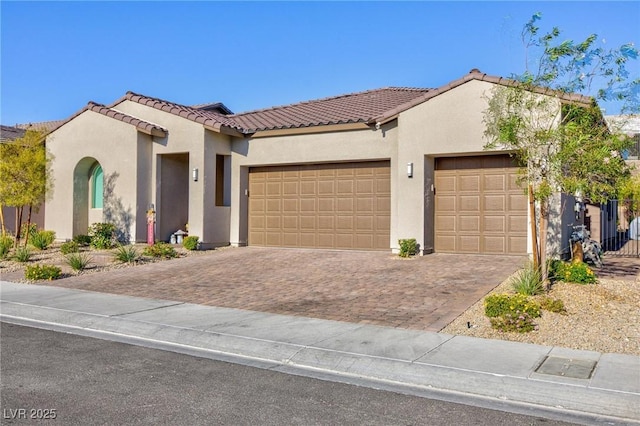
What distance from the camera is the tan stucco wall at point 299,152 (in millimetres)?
17062

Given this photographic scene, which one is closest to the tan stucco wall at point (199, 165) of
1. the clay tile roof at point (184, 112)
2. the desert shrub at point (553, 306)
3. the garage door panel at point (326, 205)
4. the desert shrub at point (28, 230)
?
the clay tile roof at point (184, 112)

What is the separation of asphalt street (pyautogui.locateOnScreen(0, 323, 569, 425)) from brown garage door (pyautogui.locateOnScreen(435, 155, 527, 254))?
34.1 ft

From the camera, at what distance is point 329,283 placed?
41.2ft

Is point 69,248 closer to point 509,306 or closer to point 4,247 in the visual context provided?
point 4,247

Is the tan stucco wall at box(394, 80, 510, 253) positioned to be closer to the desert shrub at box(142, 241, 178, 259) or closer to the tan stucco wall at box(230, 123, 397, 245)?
the tan stucco wall at box(230, 123, 397, 245)

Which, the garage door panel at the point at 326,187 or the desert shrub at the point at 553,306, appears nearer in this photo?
the desert shrub at the point at 553,306

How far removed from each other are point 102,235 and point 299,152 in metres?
7.09

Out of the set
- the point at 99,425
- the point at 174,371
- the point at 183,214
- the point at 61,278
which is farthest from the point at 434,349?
the point at 183,214

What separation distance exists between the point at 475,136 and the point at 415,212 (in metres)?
2.59

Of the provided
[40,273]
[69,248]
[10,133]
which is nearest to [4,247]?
[69,248]

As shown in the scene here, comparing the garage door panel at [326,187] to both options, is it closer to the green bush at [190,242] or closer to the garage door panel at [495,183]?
the green bush at [190,242]

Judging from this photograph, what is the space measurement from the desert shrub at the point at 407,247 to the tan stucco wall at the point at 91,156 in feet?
30.0

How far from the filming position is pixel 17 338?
831 cm

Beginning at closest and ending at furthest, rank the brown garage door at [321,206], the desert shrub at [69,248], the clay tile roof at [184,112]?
1. the desert shrub at [69,248]
2. the brown garage door at [321,206]
3. the clay tile roof at [184,112]
